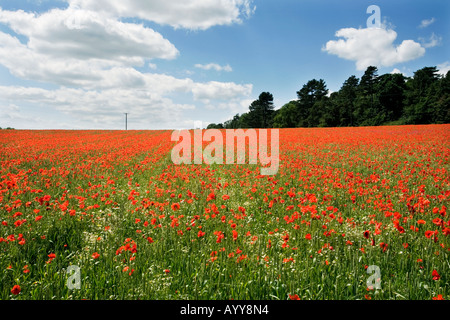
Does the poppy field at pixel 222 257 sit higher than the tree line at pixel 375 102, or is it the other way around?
the tree line at pixel 375 102

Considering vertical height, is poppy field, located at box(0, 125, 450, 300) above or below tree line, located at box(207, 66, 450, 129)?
below

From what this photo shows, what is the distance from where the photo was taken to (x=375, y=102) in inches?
2312

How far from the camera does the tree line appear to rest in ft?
156

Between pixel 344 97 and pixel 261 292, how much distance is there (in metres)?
72.7

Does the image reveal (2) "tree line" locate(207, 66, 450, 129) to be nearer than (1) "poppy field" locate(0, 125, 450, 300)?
No

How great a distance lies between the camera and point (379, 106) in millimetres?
58562

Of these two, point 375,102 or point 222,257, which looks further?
point 375,102

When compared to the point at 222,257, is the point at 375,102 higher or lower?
higher

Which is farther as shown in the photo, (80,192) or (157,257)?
Result: (80,192)

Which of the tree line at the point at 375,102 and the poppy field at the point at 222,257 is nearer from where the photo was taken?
the poppy field at the point at 222,257

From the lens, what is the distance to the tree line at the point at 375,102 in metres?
47.6
